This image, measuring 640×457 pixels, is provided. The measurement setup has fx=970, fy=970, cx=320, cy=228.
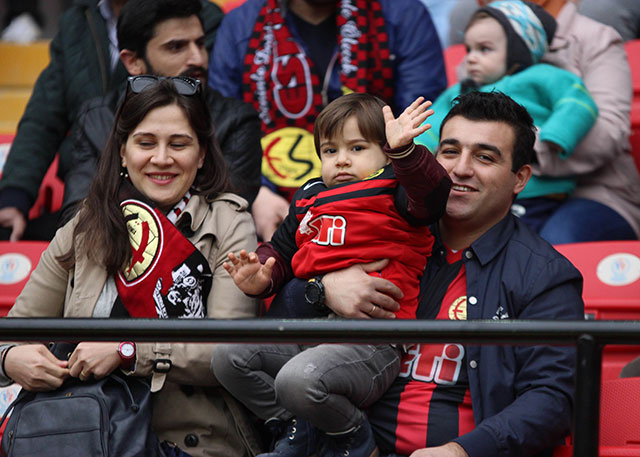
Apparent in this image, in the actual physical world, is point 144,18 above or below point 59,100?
above

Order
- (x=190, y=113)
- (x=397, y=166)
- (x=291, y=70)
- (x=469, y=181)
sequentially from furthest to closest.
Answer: (x=291, y=70), (x=190, y=113), (x=469, y=181), (x=397, y=166)

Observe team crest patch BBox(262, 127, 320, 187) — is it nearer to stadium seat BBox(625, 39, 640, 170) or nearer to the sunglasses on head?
the sunglasses on head

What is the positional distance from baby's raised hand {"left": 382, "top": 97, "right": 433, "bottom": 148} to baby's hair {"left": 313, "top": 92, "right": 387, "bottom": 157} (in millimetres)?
222

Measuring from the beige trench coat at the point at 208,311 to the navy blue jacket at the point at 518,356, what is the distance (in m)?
0.55

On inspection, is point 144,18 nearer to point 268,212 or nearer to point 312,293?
point 268,212

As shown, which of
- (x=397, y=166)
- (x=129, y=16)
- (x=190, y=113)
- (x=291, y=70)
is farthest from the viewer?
(x=291, y=70)

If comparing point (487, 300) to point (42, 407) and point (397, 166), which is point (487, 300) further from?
point (42, 407)

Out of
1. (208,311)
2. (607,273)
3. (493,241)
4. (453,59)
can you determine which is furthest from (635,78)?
(208,311)

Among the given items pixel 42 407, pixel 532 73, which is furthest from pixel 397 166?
pixel 532 73

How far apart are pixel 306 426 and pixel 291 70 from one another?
1.76 metres

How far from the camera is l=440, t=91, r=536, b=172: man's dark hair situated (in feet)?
8.09

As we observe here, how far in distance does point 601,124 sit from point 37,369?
7.16ft

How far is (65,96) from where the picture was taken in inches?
154

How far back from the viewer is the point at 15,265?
3441 mm
